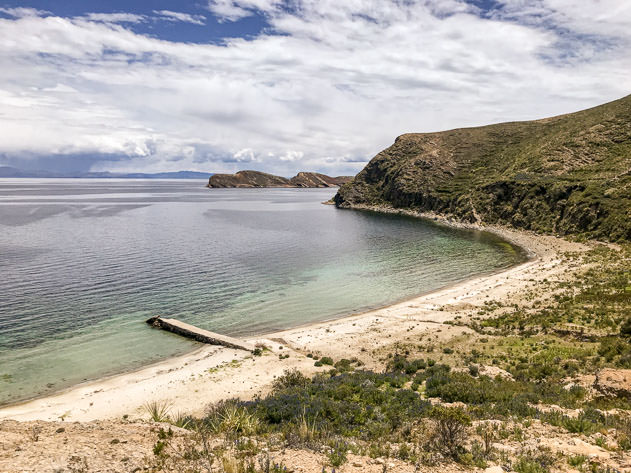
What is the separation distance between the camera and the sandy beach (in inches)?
802

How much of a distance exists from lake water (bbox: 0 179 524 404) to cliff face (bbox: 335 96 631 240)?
54.2 ft

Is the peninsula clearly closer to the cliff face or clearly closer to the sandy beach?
the sandy beach

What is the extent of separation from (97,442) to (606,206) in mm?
85641

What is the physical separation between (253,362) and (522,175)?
101 meters

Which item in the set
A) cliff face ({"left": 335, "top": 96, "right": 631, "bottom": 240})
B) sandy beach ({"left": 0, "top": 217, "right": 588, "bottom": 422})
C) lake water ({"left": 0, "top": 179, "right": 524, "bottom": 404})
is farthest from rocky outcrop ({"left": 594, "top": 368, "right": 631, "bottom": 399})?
cliff face ({"left": 335, "top": 96, "right": 631, "bottom": 240})

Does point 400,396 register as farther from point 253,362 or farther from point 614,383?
point 253,362

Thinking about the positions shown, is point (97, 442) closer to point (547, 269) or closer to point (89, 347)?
point (89, 347)

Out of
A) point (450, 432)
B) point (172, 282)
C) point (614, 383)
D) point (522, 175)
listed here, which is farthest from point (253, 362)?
point (522, 175)

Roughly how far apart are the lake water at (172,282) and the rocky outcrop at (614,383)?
23.6 meters

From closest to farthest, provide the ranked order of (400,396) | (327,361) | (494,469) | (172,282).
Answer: (494,469)
(400,396)
(327,361)
(172,282)

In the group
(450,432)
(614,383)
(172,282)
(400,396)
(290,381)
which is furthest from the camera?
(172,282)

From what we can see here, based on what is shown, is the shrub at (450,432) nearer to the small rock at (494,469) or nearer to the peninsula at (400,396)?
the peninsula at (400,396)

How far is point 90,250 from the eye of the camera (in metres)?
61.3

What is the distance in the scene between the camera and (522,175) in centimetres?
10212
